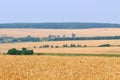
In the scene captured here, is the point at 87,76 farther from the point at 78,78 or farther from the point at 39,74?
the point at 39,74

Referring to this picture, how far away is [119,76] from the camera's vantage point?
16922 mm

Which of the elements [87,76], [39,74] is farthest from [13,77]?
[87,76]

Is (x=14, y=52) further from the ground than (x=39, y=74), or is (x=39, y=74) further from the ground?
(x=39, y=74)

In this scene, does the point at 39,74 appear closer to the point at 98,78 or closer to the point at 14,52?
the point at 98,78

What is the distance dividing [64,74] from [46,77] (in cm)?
141

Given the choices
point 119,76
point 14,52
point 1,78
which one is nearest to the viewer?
point 1,78

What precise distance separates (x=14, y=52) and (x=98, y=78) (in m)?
32.7

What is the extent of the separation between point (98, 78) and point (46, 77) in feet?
7.01

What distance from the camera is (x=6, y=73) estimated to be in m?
17.3

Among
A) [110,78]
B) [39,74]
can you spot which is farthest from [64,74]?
[110,78]

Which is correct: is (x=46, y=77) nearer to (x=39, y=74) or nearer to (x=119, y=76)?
(x=39, y=74)

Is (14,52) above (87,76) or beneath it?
beneath

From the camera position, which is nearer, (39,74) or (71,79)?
(71,79)

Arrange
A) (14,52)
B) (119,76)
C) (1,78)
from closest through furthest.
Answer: (1,78) < (119,76) < (14,52)
